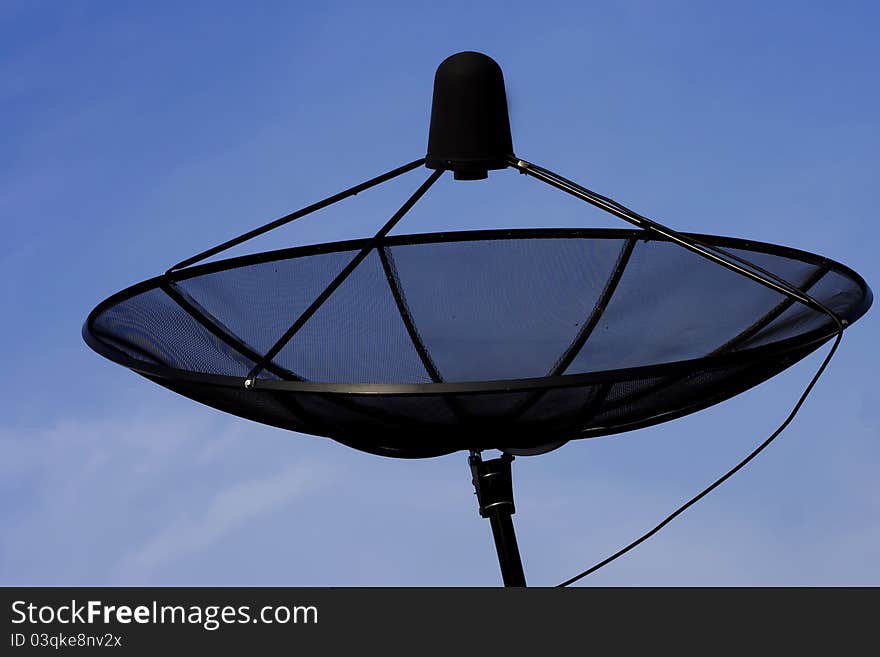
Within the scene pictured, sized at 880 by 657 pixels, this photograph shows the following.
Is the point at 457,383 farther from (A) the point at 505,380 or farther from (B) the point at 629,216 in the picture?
(B) the point at 629,216

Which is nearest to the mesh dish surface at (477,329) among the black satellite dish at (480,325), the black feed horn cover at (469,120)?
the black satellite dish at (480,325)

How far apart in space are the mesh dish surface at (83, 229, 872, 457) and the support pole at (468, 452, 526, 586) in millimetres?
100

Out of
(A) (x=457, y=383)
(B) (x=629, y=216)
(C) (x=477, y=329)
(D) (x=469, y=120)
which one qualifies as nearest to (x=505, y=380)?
(A) (x=457, y=383)

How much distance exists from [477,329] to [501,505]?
0.73 meters

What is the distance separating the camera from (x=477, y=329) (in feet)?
13.7

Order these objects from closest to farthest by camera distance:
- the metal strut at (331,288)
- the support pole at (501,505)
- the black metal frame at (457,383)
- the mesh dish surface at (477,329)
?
1. the black metal frame at (457,383)
2. the metal strut at (331,288)
3. the mesh dish surface at (477,329)
4. the support pole at (501,505)

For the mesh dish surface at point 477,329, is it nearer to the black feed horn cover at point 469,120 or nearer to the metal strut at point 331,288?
the metal strut at point 331,288

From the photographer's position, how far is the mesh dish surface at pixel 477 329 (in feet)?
10.6

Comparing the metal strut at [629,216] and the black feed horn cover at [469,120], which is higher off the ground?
the black feed horn cover at [469,120]

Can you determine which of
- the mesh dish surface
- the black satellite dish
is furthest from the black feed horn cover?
the mesh dish surface

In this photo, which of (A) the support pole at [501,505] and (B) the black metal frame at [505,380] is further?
(A) the support pole at [501,505]

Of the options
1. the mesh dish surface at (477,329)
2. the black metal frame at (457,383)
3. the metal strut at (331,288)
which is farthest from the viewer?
the mesh dish surface at (477,329)
